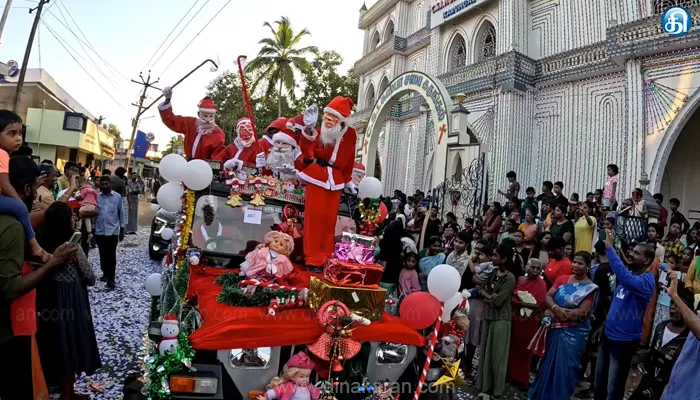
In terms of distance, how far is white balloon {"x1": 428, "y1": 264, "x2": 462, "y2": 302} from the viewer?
11.7ft

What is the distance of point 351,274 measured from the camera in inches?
133

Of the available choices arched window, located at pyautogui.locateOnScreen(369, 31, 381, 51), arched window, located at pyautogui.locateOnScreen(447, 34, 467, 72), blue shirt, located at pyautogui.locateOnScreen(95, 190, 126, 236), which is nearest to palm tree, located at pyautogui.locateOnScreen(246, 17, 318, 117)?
arched window, located at pyautogui.locateOnScreen(369, 31, 381, 51)

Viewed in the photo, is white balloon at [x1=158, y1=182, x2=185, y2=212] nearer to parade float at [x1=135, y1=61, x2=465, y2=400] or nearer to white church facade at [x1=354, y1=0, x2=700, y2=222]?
parade float at [x1=135, y1=61, x2=465, y2=400]

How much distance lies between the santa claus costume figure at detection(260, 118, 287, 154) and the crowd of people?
83.8 inches

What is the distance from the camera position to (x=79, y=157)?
3102 cm

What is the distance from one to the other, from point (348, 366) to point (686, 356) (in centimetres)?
223

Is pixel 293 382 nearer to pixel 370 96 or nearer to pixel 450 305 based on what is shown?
pixel 450 305

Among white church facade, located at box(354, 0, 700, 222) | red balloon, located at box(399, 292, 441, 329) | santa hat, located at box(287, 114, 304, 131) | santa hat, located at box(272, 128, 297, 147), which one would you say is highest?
white church facade, located at box(354, 0, 700, 222)

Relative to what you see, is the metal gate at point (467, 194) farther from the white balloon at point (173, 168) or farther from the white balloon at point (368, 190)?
the white balloon at point (173, 168)

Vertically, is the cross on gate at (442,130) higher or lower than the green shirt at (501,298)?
higher

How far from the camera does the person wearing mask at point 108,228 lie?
8.18m

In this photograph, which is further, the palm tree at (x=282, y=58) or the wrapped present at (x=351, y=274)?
the palm tree at (x=282, y=58)

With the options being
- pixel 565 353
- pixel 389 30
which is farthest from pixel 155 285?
pixel 389 30

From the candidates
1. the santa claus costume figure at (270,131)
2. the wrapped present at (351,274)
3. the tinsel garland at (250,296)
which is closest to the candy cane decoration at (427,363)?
the wrapped present at (351,274)
